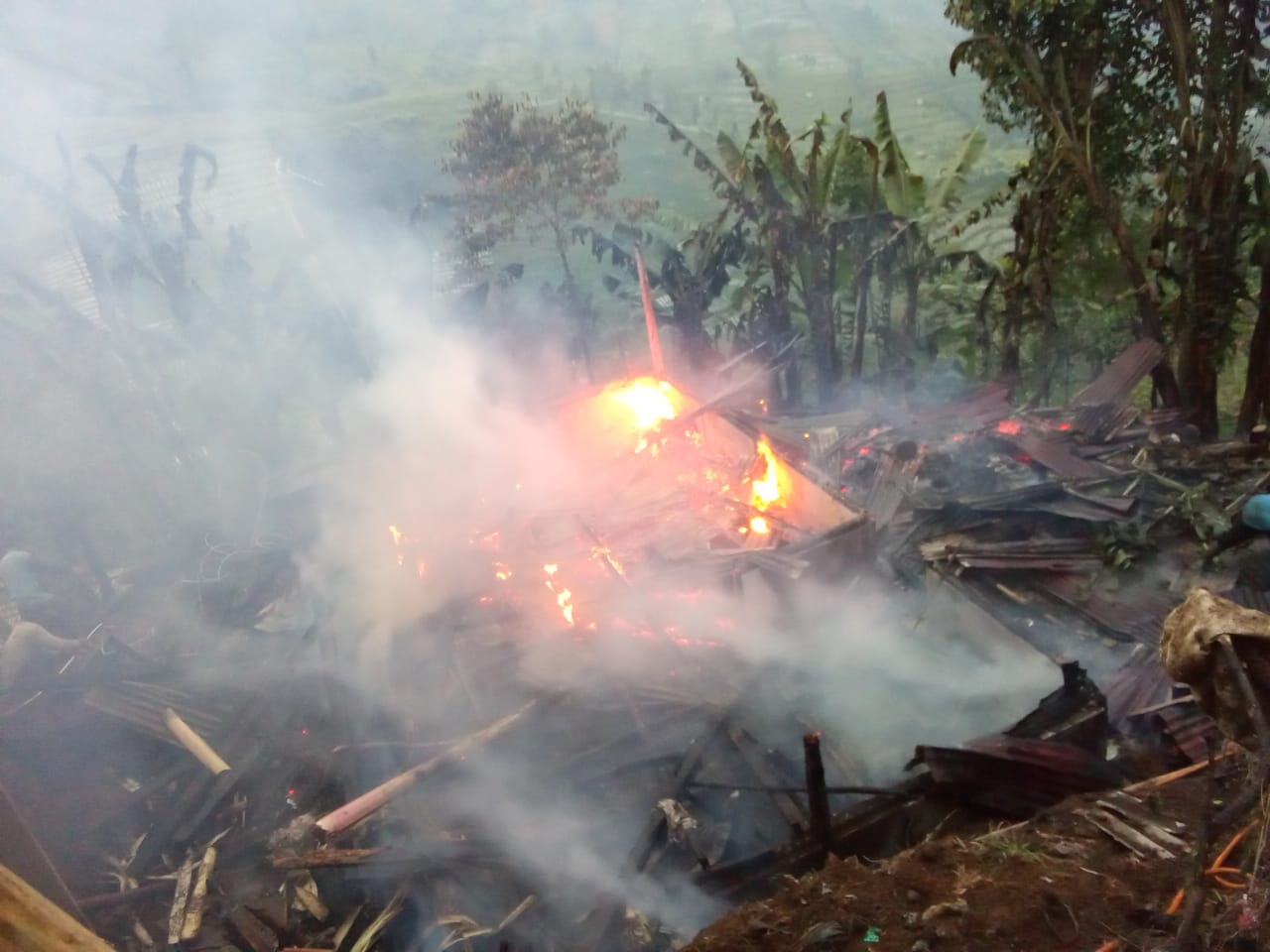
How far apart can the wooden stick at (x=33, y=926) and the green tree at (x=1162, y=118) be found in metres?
11.6

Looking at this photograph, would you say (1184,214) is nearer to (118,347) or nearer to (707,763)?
(707,763)

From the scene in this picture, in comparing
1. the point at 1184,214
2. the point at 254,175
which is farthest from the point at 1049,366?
the point at 254,175

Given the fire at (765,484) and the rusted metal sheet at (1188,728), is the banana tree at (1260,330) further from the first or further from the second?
the fire at (765,484)

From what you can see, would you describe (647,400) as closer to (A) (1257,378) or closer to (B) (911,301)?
(B) (911,301)

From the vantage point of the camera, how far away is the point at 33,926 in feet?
9.43

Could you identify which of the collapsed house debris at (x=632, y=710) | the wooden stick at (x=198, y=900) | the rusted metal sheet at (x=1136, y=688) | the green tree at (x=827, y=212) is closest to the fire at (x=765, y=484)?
the collapsed house debris at (x=632, y=710)

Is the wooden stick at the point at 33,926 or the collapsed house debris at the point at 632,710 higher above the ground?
the wooden stick at the point at 33,926

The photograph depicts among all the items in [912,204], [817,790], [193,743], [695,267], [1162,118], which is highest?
[1162,118]

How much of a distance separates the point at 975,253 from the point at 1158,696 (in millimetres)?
8390

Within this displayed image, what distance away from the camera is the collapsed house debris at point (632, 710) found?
19.9ft

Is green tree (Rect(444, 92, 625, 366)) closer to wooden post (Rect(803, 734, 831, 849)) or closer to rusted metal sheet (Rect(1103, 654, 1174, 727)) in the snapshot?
rusted metal sheet (Rect(1103, 654, 1174, 727))

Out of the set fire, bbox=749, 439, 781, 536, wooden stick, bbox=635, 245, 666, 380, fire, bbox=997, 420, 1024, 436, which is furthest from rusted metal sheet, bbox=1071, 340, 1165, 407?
wooden stick, bbox=635, 245, 666, 380

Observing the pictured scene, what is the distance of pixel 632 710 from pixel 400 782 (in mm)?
2296

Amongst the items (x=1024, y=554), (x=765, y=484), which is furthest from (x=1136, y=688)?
(x=765, y=484)
